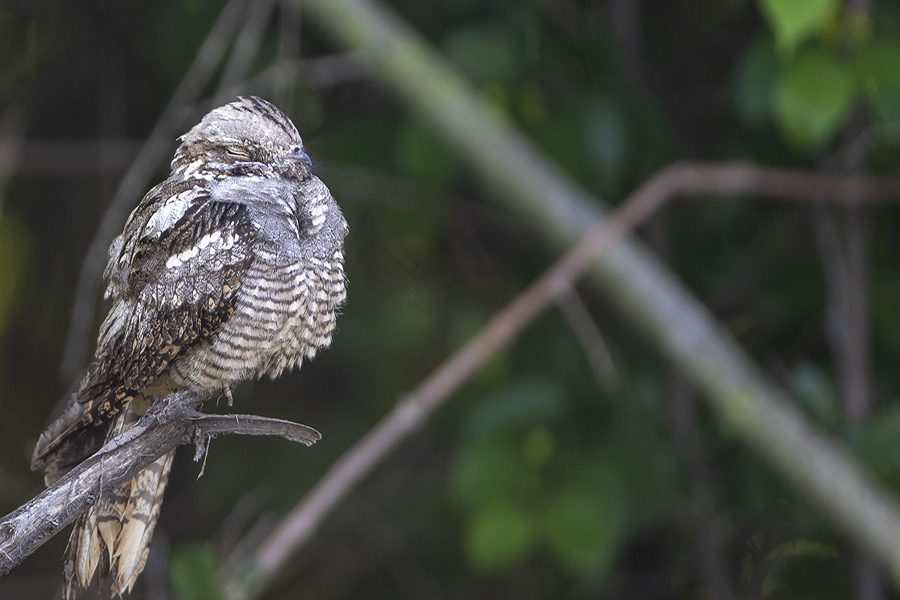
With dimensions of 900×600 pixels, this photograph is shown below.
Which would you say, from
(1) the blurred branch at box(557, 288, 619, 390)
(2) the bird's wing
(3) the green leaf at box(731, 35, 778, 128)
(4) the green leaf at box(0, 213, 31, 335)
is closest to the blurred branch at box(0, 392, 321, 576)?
(2) the bird's wing

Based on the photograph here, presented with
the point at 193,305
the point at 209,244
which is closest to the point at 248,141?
the point at 209,244

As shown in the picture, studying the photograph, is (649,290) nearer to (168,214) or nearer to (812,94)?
(812,94)

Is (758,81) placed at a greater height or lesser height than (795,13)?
greater

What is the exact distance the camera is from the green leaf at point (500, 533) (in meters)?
2.33

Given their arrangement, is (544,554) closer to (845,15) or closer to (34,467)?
(845,15)

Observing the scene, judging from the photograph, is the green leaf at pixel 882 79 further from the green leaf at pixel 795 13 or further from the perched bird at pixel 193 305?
the perched bird at pixel 193 305

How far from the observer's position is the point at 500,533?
2338 millimetres

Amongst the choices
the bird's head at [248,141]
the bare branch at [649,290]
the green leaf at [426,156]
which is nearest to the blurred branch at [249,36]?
the bare branch at [649,290]

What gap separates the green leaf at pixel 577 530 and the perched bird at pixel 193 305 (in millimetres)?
1270

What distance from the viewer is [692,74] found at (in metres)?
3.37

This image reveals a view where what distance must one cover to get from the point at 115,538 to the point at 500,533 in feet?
4.31

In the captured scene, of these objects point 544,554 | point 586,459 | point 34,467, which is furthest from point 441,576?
point 34,467

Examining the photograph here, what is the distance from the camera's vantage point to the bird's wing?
3.58 ft

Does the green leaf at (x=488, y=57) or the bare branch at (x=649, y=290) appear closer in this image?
the bare branch at (x=649, y=290)
